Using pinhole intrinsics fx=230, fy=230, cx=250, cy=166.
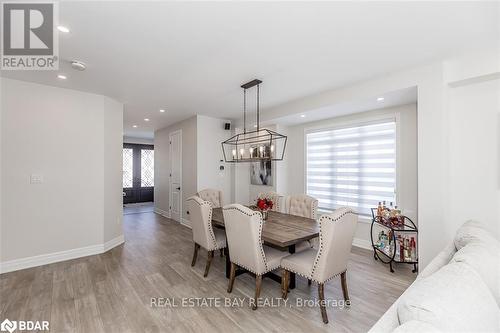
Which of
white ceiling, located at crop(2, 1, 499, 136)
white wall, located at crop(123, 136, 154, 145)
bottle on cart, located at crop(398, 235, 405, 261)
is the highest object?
white ceiling, located at crop(2, 1, 499, 136)

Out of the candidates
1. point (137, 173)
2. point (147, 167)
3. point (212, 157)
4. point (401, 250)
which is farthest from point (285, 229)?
point (147, 167)

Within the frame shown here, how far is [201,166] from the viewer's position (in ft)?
17.2

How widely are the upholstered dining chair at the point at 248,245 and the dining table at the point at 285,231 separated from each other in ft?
0.40

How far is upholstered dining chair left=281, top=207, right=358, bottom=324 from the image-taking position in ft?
6.89

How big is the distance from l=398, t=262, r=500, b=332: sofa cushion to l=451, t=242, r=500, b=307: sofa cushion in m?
0.17

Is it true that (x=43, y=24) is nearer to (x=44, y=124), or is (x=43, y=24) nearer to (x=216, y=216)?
(x=44, y=124)

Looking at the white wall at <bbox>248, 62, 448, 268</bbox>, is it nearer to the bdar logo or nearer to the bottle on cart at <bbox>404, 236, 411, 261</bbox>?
the bottle on cart at <bbox>404, 236, 411, 261</bbox>

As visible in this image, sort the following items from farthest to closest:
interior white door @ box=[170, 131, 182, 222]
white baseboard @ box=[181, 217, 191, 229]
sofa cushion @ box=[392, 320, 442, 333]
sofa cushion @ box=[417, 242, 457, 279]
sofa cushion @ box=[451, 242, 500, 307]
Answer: interior white door @ box=[170, 131, 182, 222]
white baseboard @ box=[181, 217, 191, 229]
sofa cushion @ box=[417, 242, 457, 279]
sofa cushion @ box=[451, 242, 500, 307]
sofa cushion @ box=[392, 320, 442, 333]

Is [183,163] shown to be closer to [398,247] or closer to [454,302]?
[398,247]

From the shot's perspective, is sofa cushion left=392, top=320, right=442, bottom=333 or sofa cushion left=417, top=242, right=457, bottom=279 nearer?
sofa cushion left=392, top=320, right=442, bottom=333

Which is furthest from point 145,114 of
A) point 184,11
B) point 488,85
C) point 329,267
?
point 488,85

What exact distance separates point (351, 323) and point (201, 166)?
13.1ft

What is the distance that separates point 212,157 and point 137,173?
5.21m

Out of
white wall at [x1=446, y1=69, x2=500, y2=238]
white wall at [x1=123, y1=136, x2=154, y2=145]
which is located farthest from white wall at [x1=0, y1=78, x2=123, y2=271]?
white wall at [x1=123, y1=136, x2=154, y2=145]
